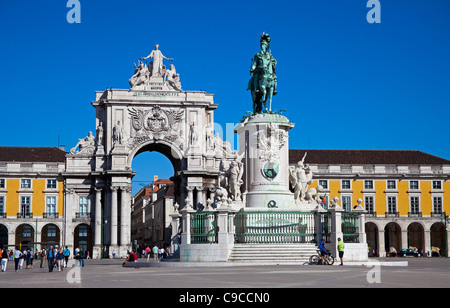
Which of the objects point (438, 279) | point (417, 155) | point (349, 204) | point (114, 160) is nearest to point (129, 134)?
point (114, 160)

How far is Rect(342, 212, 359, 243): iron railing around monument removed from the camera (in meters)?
29.0

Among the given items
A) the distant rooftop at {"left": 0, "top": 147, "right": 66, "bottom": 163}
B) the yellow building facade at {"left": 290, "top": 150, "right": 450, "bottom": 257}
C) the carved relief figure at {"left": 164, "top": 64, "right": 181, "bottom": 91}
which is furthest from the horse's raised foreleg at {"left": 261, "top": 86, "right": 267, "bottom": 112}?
the distant rooftop at {"left": 0, "top": 147, "right": 66, "bottom": 163}

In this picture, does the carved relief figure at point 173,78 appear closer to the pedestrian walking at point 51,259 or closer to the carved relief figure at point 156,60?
the carved relief figure at point 156,60

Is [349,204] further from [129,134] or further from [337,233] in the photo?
[337,233]

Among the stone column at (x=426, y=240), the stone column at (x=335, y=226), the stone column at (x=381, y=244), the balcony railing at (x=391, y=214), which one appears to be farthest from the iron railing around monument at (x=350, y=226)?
the balcony railing at (x=391, y=214)

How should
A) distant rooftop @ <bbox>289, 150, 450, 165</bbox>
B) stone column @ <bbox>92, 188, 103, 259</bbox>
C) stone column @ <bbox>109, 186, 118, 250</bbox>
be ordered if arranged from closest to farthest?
stone column @ <bbox>92, 188, 103, 259</bbox> < stone column @ <bbox>109, 186, 118, 250</bbox> < distant rooftop @ <bbox>289, 150, 450, 165</bbox>

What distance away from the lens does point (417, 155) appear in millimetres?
84062

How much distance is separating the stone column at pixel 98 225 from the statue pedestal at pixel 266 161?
43.3 meters

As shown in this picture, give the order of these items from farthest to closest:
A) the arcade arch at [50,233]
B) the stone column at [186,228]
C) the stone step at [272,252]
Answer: the arcade arch at [50,233]
the stone column at [186,228]
the stone step at [272,252]

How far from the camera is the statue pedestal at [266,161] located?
2831 cm

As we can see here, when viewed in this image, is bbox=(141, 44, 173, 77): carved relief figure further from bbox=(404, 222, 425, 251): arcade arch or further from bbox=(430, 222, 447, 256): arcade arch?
bbox=(430, 222, 447, 256): arcade arch

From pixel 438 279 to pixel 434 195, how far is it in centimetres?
6381

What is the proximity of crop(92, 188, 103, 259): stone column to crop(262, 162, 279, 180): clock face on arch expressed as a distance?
4378 cm

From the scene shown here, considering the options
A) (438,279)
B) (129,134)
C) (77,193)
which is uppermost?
(129,134)
